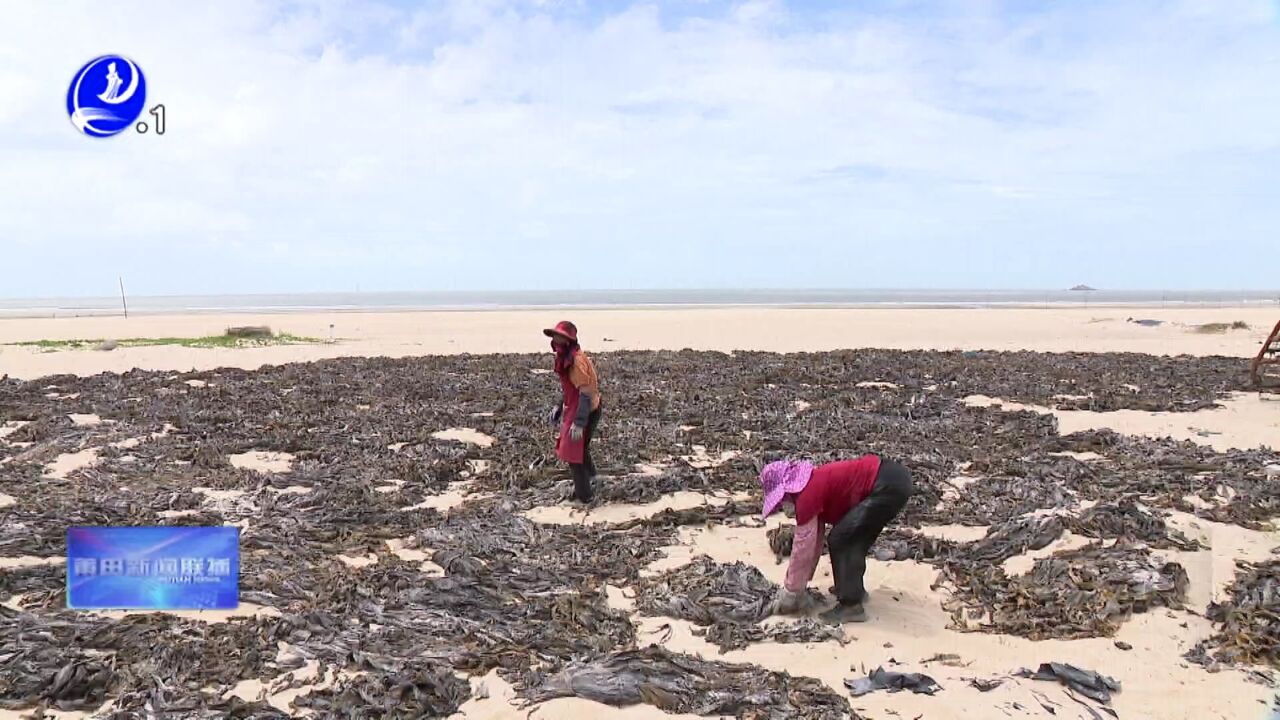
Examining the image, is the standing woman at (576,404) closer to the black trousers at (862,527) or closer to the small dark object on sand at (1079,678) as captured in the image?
the black trousers at (862,527)

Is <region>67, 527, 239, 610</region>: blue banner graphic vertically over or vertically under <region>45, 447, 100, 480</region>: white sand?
over

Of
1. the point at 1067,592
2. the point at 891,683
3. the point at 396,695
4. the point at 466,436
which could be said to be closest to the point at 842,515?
the point at 891,683

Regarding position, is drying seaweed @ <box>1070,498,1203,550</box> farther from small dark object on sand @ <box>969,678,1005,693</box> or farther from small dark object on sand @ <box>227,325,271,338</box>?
small dark object on sand @ <box>227,325,271,338</box>

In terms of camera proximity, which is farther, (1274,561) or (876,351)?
(876,351)

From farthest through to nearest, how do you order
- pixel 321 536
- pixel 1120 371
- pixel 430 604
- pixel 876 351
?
pixel 876 351 < pixel 1120 371 < pixel 321 536 < pixel 430 604

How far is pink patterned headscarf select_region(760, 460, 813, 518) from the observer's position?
5.10 meters

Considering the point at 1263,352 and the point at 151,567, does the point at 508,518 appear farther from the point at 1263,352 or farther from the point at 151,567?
the point at 1263,352

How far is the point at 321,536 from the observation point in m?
6.38

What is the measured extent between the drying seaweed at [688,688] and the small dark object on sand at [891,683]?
154 millimetres

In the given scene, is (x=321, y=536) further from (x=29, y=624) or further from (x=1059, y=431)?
(x=1059, y=431)

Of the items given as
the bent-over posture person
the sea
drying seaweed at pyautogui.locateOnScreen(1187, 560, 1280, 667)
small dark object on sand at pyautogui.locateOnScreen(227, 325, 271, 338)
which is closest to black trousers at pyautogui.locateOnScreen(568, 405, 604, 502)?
the bent-over posture person

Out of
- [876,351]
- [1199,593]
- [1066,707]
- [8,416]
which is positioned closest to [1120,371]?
[876,351]

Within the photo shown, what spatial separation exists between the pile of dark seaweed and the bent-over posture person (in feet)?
1.10

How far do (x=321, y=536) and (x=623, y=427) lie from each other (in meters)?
4.35
